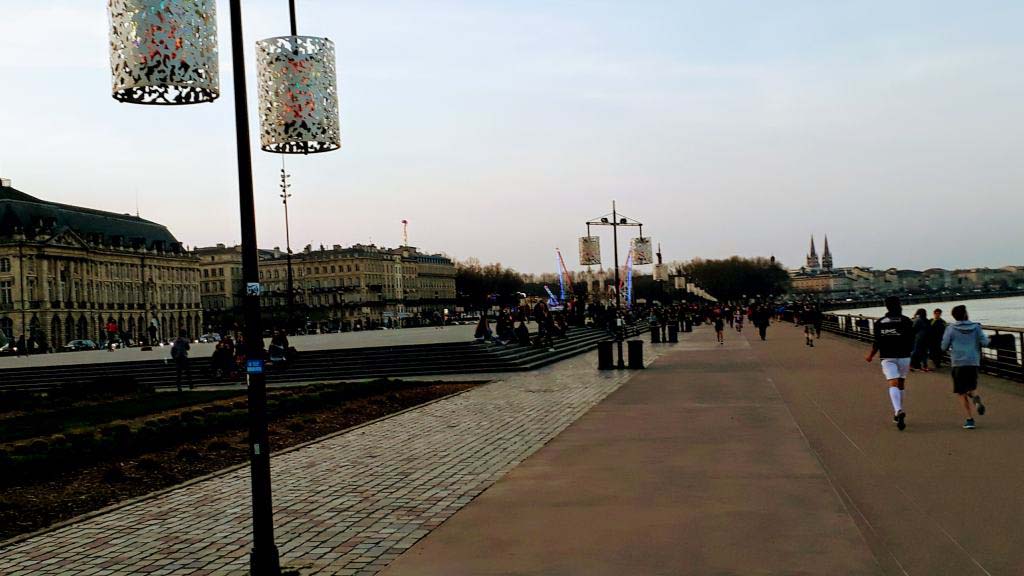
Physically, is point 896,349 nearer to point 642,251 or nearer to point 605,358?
point 605,358

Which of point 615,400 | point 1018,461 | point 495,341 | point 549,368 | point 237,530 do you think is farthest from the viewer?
point 495,341

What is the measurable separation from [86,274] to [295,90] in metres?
114

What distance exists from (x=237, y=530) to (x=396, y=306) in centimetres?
16428

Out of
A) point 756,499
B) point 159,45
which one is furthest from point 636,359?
point 159,45

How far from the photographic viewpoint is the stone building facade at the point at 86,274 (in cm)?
10162

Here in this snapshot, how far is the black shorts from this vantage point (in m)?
12.8

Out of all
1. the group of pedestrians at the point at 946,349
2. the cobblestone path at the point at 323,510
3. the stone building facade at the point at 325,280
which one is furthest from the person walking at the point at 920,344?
the stone building facade at the point at 325,280

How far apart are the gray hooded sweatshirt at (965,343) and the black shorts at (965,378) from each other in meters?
0.07

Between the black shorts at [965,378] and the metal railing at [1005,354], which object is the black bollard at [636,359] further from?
the black shorts at [965,378]

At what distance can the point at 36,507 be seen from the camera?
400 inches

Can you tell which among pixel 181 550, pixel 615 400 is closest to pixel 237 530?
pixel 181 550

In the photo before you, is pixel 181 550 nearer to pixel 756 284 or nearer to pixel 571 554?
pixel 571 554

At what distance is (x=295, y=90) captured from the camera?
26.3 ft

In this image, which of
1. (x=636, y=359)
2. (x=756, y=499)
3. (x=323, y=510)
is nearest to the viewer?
(x=756, y=499)
